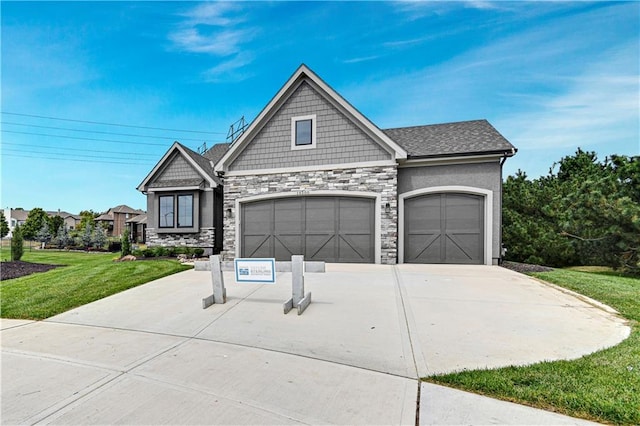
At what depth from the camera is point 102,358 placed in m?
3.60

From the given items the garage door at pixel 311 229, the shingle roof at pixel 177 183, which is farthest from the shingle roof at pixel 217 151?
the garage door at pixel 311 229

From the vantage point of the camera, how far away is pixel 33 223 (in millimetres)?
37125

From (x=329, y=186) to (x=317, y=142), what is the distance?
1.81m

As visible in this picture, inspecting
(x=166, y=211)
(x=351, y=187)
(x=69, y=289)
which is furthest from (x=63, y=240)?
(x=351, y=187)

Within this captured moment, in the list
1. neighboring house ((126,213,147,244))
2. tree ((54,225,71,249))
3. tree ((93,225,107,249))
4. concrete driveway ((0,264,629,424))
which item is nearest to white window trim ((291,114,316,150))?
concrete driveway ((0,264,629,424))

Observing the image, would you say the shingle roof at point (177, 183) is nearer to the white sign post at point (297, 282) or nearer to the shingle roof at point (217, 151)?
the shingle roof at point (217, 151)

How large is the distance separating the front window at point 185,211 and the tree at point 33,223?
3321 cm

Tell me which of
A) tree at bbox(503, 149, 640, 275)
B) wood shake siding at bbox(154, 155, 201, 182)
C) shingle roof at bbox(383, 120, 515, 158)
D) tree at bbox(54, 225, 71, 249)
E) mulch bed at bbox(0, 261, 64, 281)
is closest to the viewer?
mulch bed at bbox(0, 261, 64, 281)

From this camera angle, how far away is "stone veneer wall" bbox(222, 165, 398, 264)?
11086 mm

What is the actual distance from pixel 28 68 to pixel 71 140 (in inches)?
696

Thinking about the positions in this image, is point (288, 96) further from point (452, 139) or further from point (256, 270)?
point (256, 270)

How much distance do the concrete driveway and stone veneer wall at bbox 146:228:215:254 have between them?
773 centimetres

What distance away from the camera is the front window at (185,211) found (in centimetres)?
1495

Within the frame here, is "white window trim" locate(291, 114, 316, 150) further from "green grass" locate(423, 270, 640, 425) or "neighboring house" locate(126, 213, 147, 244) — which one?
"neighboring house" locate(126, 213, 147, 244)
